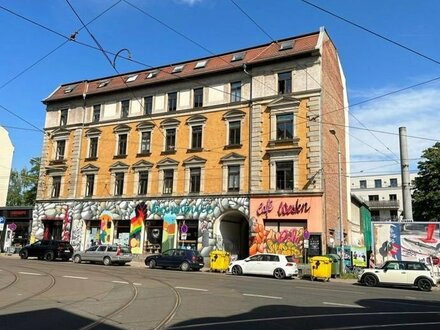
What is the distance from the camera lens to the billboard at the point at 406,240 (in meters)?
28.3

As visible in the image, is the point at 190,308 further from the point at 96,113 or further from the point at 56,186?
the point at 56,186

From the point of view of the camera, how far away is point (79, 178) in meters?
41.4

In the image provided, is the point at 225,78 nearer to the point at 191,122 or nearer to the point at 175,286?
the point at 191,122

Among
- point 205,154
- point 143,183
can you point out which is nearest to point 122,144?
point 143,183

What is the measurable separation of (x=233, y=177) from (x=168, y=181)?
5.94 m

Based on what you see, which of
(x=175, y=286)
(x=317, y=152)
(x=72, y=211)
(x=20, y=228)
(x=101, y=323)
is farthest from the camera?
(x=20, y=228)

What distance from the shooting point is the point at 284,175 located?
32.2 meters

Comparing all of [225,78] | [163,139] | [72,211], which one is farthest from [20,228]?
[225,78]

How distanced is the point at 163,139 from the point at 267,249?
12994 millimetres

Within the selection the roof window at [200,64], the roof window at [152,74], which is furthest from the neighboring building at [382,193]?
the roof window at [152,74]

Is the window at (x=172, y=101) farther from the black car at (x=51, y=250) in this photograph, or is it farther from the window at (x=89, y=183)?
the black car at (x=51, y=250)

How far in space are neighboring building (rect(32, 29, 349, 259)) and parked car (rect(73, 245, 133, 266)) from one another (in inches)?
185

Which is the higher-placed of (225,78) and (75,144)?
(225,78)

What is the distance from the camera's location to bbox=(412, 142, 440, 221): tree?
144 ft
